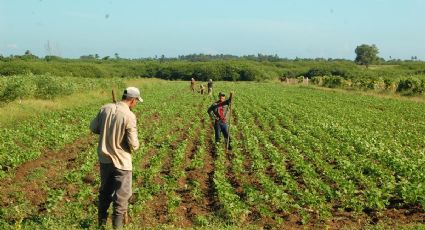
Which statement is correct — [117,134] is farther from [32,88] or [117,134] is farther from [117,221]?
[32,88]

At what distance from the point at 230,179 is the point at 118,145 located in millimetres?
5038

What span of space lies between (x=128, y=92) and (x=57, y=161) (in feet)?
23.6

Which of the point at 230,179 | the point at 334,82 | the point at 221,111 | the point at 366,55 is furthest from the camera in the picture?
the point at 366,55

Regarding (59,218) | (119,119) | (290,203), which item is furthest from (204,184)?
(119,119)

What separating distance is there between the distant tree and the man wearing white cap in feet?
414

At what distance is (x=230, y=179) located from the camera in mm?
11703

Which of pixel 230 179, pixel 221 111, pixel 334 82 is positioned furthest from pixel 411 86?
pixel 230 179

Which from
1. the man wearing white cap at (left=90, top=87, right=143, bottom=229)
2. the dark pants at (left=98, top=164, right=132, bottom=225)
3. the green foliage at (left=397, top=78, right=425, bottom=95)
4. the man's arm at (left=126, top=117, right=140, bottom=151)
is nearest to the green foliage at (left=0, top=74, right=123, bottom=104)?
the dark pants at (left=98, top=164, right=132, bottom=225)

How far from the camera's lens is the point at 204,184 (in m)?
11.3

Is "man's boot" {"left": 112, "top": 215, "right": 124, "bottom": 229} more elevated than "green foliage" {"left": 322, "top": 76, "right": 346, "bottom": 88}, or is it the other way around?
"man's boot" {"left": 112, "top": 215, "right": 124, "bottom": 229}

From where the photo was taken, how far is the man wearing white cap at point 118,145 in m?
7.06

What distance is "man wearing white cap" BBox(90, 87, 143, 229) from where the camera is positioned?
23.2ft

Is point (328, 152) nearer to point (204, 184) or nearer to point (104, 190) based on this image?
point (204, 184)

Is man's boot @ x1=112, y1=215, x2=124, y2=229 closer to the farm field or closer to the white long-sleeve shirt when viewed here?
the farm field
